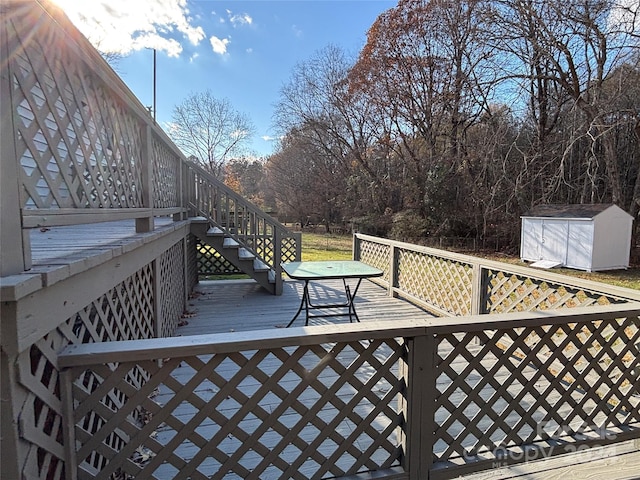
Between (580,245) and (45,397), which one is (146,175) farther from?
(580,245)

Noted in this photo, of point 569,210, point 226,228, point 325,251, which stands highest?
point 569,210

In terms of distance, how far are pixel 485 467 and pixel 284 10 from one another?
34.5 feet

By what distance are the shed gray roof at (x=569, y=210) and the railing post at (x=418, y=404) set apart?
1049 centimetres

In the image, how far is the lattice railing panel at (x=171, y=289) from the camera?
3.37 metres

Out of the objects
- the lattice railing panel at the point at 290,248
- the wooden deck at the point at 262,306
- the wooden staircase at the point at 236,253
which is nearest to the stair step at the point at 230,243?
the wooden staircase at the point at 236,253

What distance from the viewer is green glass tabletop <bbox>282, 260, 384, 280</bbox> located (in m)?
3.97

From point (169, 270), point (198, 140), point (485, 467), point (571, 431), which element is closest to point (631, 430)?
point (571, 431)

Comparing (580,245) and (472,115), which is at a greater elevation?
(472,115)

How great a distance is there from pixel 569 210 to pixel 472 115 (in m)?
4.99

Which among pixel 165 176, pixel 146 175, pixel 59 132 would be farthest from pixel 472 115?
pixel 59 132

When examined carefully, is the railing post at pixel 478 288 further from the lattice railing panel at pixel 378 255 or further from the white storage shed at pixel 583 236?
the white storage shed at pixel 583 236

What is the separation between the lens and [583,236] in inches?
376

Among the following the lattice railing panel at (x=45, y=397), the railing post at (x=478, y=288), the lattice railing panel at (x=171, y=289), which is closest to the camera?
the lattice railing panel at (x=45, y=397)

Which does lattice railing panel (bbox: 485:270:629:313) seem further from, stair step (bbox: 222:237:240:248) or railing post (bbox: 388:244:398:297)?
stair step (bbox: 222:237:240:248)
